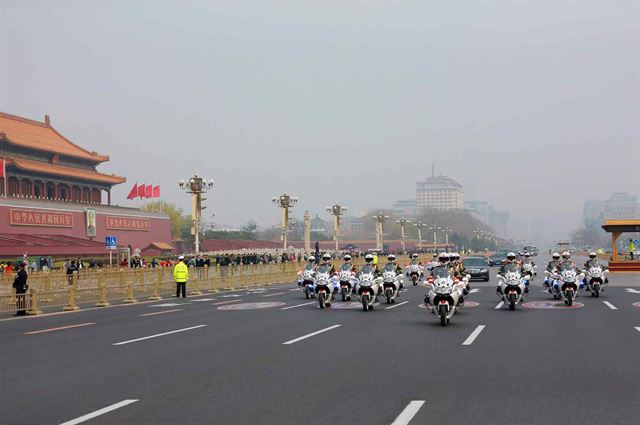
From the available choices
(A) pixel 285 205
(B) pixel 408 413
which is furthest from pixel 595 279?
(A) pixel 285 205

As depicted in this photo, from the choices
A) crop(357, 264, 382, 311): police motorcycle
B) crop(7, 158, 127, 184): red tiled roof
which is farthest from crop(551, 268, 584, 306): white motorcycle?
crop(7, 158, 127, 184): red tiled roof

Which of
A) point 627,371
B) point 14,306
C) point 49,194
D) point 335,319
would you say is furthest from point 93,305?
point 49,194

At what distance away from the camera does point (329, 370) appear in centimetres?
1088

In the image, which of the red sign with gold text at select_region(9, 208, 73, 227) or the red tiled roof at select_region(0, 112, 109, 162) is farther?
the red tiled roof at select_region(0, 112, 109, 162)

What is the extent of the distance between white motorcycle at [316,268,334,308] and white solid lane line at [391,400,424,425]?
14.9 meters

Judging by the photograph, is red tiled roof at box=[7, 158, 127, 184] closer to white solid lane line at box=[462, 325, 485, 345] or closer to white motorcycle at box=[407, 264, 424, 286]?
white motorcycle at box=[407, 264, 424, 286]

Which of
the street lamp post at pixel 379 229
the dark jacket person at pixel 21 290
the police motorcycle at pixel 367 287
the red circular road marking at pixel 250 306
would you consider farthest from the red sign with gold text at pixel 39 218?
the police motorcycle at pixel 367 287

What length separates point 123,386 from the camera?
9.80 meters

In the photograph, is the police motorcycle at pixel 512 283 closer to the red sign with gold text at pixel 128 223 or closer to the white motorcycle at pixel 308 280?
the white motorcycle at pixel 308 280

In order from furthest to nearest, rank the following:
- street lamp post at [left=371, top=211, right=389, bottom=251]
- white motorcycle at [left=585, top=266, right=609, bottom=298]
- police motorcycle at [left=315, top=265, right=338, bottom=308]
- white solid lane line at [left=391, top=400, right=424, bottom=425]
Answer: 1. street lamp post at [left=371, top=211, right=389, bottom=251]
2. white motorcycle at [left=585, top=266, right=609, bottom=298]
3. police motorcycle at [left=315, top=265, right=338, bottom=308]
4. white solid lane line at [left=391, top=400, right=424, bottom=425]

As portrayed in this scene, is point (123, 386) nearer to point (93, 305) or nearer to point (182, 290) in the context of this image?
point (93, 305)

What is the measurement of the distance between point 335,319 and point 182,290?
13905 mm

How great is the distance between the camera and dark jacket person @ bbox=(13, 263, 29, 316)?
24.0 m

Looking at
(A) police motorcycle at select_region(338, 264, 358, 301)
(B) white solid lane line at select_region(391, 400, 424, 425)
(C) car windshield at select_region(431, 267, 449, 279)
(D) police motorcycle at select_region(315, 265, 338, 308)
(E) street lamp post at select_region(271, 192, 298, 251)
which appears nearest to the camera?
(B) white solid lane line at select_region(391, 400, 424, 425)
